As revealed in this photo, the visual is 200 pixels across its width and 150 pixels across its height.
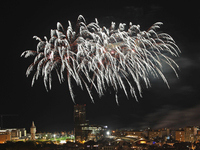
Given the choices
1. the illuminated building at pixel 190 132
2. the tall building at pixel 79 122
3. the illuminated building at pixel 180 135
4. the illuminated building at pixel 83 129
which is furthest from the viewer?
the illuminated building at pixel 180 135

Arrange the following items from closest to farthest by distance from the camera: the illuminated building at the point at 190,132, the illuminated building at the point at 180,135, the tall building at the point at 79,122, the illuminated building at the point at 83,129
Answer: the illuminated building at the point at 190,132 → the illuminated building at the point at 83,129 → the tall building at the point at 79,122 → the illuminated building at the point at 180,135

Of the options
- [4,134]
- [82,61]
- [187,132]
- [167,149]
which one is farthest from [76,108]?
[82,61]

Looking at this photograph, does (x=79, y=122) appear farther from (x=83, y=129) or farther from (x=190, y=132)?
(x=190, y=132)

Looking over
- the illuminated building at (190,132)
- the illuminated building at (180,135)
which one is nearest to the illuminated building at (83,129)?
the illuminated building at (180,135)

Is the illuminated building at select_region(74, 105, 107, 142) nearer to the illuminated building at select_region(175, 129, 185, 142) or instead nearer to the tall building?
the tall building

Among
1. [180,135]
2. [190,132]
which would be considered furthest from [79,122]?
[190,132]

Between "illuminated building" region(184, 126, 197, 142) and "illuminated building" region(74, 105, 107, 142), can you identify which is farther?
"illuminated building" region(74, 105, 107, 142)

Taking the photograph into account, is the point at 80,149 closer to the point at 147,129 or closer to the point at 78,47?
the point at 78,47

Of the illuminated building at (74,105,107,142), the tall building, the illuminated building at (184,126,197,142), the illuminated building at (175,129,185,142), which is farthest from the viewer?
the illuminated building at (175,129,185,142)

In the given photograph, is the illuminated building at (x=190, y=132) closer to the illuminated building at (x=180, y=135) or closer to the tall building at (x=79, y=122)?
the illuminated building at (x=180, y=135)

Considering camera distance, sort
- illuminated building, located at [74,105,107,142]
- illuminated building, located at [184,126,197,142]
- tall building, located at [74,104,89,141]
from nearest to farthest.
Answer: illuminated building, located at [184,126,197,142] → illuminated building, located at [74,105,107,142] → tall building, located at [74,104,89,141]

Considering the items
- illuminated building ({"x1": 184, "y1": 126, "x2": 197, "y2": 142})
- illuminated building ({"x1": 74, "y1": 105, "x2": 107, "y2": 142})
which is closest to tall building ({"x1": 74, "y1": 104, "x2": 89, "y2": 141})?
illuminated building ({"x1": 74, "y1": 105, "x2": 107, "y2": 142})
